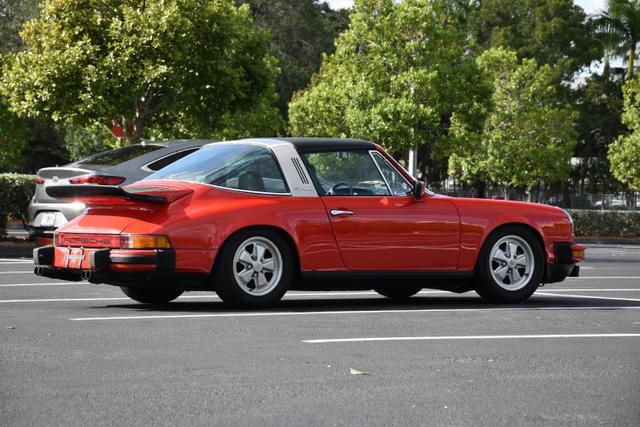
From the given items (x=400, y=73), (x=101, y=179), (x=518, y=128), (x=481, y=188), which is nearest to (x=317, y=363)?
(x=101, y=179)

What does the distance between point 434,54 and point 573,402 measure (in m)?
37.7

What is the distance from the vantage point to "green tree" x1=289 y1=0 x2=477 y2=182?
41.8 meters

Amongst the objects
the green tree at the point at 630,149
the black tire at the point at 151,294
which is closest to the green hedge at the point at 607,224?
the green tree at the point at 630,149

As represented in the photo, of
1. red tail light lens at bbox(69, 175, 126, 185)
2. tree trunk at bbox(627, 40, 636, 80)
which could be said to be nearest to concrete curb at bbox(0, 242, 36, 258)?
red tail light lens at bbox(69, 175, 126, 185)

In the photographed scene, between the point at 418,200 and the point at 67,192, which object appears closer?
the point at 67,192

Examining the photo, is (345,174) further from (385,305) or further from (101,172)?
(101,172)

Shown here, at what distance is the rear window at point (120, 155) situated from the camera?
1573 centimetres

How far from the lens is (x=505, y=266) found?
1145 cm

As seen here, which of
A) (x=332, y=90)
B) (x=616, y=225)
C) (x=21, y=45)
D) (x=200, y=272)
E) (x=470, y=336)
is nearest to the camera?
(x=470, y=336)

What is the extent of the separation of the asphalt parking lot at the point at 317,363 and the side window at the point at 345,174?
→ 1.03 meters

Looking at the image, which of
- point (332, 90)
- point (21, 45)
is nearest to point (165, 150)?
point (332, 90)

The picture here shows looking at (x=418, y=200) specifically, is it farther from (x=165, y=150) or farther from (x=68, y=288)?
(x=165, y=150)

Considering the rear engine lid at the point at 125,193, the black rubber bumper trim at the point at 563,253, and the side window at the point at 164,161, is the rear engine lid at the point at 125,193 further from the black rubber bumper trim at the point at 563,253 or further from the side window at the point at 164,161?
the side window at the point at 164,161

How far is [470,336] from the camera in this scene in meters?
8.60
